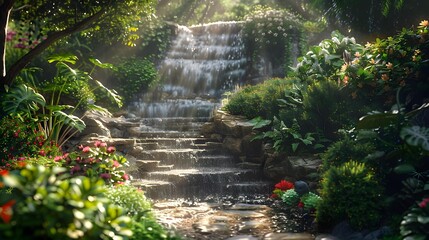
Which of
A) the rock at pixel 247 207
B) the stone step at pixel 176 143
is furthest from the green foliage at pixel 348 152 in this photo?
the stone step at pixel 176 143

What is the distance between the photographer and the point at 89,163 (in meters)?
7.86

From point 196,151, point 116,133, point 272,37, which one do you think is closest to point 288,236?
point 196,151

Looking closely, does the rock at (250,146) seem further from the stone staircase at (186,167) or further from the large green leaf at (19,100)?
the large green leaf at (19,100)

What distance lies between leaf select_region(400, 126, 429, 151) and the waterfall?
9.91m

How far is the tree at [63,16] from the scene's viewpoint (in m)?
10.1

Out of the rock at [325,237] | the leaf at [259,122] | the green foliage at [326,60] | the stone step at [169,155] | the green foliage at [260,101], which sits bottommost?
the rock at [325,237]

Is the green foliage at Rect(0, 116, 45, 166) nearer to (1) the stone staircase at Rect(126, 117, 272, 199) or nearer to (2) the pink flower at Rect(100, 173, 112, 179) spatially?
(1) the stone staircase at Rect(126, 117, 272, 199)

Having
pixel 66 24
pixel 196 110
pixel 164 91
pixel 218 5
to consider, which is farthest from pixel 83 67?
pixel 218 5

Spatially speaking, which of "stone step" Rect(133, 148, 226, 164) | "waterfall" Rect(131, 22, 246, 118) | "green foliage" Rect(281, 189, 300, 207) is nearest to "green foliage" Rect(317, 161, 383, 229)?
"green foliage" Rect(281, 189, 300, 207)

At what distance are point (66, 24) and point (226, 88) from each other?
8951 mm

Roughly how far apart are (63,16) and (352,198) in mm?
7875

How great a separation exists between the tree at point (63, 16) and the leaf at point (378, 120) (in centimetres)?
590

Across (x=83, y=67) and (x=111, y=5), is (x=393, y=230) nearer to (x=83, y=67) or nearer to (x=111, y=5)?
(x=111, y=5)

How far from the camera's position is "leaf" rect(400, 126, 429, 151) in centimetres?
654
